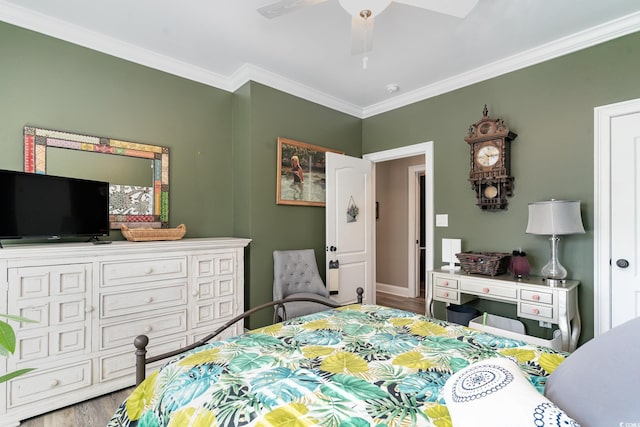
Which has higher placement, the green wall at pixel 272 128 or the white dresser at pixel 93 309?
the green wall at pixel 272 128

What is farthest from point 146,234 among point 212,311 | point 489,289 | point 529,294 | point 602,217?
point 602,217

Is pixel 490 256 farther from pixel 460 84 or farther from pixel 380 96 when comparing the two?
pixel 380 96

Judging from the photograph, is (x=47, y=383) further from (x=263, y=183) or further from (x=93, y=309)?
(x=263, y=183)

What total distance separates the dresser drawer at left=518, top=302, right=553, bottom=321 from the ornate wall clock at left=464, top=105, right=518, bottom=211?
0.98 metres

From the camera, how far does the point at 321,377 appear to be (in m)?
1.11

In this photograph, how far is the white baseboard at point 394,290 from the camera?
17.0 ft

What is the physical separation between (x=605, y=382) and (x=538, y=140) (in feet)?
8.79

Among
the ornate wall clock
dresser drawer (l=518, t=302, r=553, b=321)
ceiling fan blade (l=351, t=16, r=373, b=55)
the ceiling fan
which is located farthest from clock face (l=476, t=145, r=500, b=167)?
ceiling fan blade (l=351, t=16, r=373, b=55)

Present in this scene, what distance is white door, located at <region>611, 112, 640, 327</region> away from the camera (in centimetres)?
231

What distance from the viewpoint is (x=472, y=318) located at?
9.73ft

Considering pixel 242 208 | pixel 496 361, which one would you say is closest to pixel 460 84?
pixel 242 208

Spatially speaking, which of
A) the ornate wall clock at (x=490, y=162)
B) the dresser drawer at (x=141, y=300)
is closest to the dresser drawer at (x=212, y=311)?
the dresser drawer at (x=141, y=300)

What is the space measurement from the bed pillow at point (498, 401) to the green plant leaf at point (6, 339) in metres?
0.96

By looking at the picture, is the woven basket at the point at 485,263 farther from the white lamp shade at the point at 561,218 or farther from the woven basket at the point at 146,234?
the woven basket at the point at 146,234
